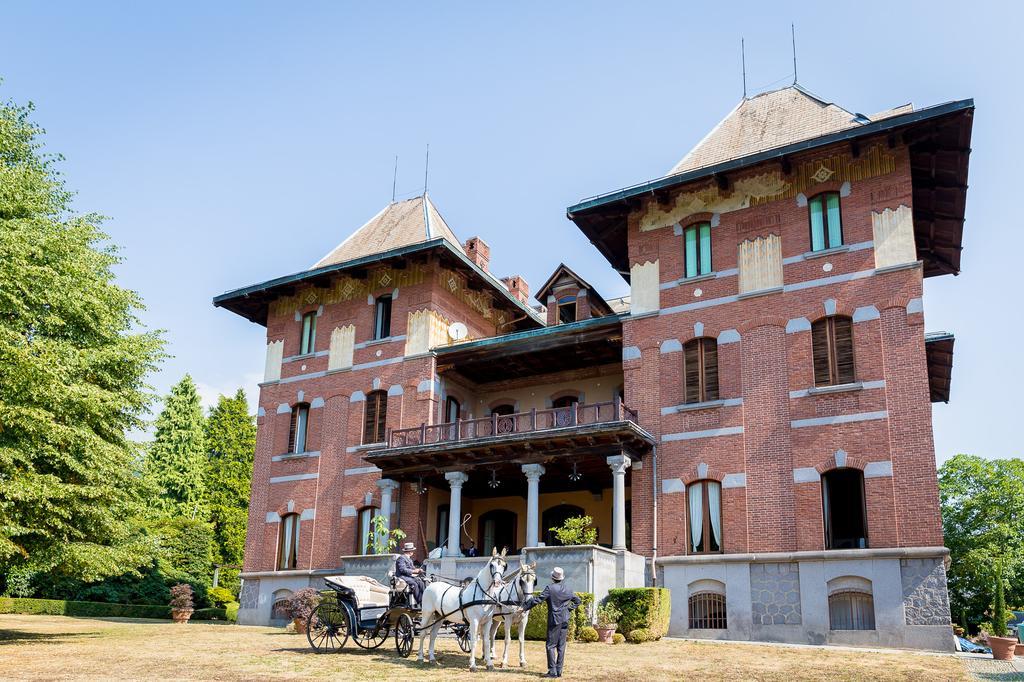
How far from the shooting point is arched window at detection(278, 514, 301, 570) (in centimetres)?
3212

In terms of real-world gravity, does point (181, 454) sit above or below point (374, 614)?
above

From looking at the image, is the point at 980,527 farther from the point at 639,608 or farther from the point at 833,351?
the point at 639,608

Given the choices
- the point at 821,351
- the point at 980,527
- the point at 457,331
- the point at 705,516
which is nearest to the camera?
the point at 821,351

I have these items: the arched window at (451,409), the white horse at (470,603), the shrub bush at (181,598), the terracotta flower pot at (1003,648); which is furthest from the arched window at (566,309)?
the white horse at (470,603)

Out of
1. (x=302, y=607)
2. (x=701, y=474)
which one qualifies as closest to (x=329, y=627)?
(x=302, y=607)

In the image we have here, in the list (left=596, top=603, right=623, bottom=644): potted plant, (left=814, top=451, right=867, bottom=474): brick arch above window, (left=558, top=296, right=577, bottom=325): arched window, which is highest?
(left=558, top=296, right=577, bottom=325): arched window

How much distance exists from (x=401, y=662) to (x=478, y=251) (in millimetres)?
24030

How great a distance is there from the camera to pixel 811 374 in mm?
24688

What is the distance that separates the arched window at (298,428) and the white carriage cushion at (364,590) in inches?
667

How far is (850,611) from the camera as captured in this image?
22.3 meters

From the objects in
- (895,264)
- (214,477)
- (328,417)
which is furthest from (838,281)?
(214,477)

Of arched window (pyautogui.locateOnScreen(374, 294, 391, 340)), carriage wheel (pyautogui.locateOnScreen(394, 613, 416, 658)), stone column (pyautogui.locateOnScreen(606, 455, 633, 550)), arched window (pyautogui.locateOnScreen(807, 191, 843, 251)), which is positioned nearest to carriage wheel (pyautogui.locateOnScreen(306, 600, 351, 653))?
carriage wheel (pyautogui.locateOnScreen(394, 613, 416, 658))

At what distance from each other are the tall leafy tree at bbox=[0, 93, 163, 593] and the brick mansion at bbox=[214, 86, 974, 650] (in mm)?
8260

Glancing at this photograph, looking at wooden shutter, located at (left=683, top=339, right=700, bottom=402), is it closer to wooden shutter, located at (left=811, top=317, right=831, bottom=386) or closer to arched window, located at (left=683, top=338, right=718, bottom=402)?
arched window, located at (left=683, top=338, right=718, bottom=402)
